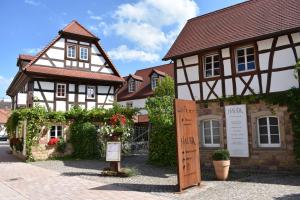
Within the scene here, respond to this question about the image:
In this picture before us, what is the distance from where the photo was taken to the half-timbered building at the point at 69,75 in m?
22.7

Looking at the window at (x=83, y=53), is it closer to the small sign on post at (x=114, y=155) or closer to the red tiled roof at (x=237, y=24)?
the red tiled roof at (x=237, y=24)

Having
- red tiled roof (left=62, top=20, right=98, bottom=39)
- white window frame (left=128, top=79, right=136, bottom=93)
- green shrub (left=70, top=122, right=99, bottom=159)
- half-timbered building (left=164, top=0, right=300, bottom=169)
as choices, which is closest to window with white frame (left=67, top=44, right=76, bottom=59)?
red tiled roof (left=62, top=20, right=98, bottom=39)

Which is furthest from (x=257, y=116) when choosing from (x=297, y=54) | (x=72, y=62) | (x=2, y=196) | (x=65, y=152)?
(x=72, y=62)

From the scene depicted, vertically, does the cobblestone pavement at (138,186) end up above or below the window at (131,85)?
below

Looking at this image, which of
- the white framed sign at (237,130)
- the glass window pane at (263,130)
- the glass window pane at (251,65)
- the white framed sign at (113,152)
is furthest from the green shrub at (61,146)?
the glass window pane at (251,65)

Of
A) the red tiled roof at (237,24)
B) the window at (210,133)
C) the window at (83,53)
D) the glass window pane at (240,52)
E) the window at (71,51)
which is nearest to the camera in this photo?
the red tiled roof at (237,24)

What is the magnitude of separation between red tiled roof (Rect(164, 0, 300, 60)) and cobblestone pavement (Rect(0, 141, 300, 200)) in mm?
5766

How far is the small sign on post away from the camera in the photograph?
12945mm

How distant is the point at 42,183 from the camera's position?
1116cm

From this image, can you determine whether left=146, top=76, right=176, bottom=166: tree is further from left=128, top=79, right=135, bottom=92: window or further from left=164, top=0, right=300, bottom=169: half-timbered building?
left=128, top=79, right=135, bottom=92: window

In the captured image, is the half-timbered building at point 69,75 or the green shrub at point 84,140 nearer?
the green shrub at point 84,140

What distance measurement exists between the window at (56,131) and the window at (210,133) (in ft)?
29.8

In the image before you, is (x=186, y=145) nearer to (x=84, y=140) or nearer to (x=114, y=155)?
(x=114, y=155)

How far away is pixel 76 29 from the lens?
24953 mm
